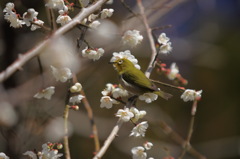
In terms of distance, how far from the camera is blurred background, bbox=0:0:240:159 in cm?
231

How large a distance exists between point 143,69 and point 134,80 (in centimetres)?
378

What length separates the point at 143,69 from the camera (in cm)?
580

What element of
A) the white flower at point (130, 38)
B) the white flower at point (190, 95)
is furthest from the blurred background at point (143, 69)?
the white flower at point (190, 95)

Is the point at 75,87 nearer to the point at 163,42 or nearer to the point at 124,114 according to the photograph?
the point at 124,114

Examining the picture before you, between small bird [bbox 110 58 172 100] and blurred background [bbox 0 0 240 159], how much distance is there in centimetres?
17

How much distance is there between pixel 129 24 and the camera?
9.43 feet

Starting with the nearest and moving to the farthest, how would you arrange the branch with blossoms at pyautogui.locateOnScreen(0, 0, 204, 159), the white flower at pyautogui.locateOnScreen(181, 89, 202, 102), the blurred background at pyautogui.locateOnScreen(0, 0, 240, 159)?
the branch with blossoms at pyautogui.locateOnScreen(0, 0, 204, 159)
the white flower at pyautogui.locateOnScreen(181, 89, 202, 102)
the blurred background at pyautogui.locateOnScreen(0, 0, 240, 159)

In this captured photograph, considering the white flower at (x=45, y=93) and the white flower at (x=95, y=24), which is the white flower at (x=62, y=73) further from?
the white flower at (x=95, y=24)

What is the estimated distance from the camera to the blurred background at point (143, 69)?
2.31 meters

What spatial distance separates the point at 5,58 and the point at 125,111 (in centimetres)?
208

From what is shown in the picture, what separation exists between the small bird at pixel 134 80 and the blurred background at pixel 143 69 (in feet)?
0.54

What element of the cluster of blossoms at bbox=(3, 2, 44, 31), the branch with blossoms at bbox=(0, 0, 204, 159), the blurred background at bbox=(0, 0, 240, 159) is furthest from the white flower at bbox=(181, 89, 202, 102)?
the cluster of blossoms at bbox=(3, 2, 44, 31)

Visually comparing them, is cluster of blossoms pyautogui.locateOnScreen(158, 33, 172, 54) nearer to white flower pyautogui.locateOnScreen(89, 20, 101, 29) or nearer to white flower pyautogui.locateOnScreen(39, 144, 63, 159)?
white flower pyautogui.locateOnScreen(89, 20, 101, 29)

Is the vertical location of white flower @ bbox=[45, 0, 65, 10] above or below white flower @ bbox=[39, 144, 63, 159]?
above
